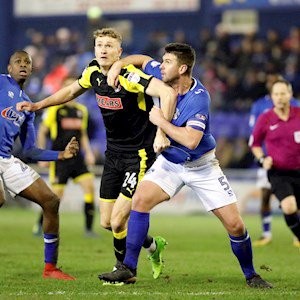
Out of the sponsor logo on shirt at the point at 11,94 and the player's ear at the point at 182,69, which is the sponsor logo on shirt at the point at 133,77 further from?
the sponsor logo on shirt at the point at 11,94

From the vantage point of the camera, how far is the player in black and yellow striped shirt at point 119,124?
8969 millimetres

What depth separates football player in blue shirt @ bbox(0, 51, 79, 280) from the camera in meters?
9.34

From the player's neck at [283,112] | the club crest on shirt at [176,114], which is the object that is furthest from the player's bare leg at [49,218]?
the player's neck at [283,112]

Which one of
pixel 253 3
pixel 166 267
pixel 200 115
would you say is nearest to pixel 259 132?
pixel 166 267

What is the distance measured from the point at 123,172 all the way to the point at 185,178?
3.44ft

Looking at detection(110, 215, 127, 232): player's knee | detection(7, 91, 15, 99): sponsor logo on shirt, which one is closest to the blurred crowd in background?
detection(7, 91, 15, 99): sponsor logo on shirt

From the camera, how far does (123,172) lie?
30.9 ft

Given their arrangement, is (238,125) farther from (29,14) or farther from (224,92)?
(29,14)

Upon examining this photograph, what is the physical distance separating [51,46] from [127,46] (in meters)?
2.50

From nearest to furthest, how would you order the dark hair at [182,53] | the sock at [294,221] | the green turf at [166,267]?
the green turf at [166,267], the dark hair at [182,53], the sock at [294,221]

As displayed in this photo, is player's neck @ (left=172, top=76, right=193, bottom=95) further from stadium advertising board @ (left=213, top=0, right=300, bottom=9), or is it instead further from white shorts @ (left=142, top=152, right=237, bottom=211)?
stadium advertising board @ (left=213, top=0, right=300, bottom=9)

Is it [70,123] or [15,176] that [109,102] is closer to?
[15,176]

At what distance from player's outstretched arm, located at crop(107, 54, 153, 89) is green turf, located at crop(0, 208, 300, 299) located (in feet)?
6.69

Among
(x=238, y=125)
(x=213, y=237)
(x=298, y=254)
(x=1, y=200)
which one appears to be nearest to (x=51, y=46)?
(x=238, y=125)
